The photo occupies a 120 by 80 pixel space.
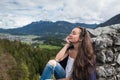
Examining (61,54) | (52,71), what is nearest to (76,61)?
(61,54)

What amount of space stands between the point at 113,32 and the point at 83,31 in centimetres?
164

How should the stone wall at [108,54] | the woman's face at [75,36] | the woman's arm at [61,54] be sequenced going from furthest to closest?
the stone wall at [108,54] < the woman's arm at [61,54] < the woman's face at [75,36]

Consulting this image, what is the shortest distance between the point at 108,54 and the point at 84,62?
157 centimetres

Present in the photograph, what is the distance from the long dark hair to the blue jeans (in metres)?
0.38

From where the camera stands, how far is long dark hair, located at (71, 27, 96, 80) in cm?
820

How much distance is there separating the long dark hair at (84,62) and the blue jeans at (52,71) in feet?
1.24

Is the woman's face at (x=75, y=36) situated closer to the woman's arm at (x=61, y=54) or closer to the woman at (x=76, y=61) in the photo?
the woman at (x=76, y=61)

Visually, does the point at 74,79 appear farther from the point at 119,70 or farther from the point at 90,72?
the point at 119,70

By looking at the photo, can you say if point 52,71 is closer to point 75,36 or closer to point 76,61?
point 76,61

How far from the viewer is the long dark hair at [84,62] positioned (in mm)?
8203

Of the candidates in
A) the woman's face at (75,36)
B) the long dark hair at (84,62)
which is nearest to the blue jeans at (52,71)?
the long dark hair at (84,62)

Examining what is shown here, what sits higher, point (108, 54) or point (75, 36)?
point (75, 36)

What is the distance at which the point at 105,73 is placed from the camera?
9430 millimetres

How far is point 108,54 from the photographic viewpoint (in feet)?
31.4
